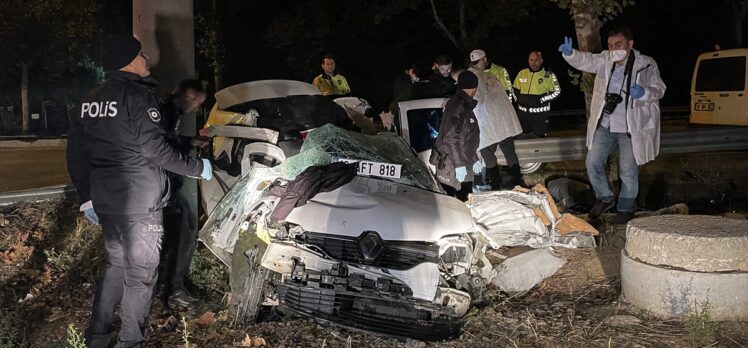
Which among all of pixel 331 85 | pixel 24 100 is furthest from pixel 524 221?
pixel 24 100

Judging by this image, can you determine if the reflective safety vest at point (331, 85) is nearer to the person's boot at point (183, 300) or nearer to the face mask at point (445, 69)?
the face mask at point (445, 69)

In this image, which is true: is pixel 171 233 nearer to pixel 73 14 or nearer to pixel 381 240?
pixel 381 240

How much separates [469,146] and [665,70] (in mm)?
24828

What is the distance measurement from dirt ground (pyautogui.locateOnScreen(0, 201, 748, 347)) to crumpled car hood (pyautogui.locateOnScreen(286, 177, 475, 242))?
64 centimetres

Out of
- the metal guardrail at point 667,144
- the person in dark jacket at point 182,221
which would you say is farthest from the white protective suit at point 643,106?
the person in dark jacket at point 182,221

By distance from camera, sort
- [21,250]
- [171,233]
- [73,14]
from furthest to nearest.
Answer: [73,14] < [21,250] < [171,233]

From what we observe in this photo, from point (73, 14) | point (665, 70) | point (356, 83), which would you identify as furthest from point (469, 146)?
point (665, 70)

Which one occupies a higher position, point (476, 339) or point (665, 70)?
point (665, 70)

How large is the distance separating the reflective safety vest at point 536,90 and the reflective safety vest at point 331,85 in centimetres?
249

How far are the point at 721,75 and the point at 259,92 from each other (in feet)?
33.7

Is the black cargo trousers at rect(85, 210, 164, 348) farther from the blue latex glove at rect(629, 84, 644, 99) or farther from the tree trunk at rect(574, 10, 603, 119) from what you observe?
the tree trunk at rect(574, 10, 603, 119)

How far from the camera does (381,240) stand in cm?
409

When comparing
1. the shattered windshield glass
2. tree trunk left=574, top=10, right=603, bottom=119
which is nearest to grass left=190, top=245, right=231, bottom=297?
the shattered windshield glass

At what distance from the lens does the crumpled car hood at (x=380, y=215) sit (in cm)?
413
